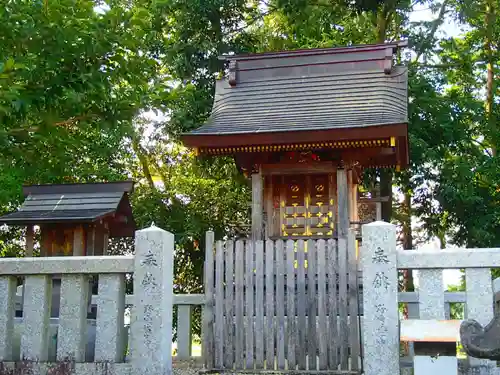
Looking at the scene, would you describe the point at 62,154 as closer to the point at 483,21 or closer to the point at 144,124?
the point at 144,124

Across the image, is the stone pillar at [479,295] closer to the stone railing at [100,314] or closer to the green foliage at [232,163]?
the stone railing at [100,314]

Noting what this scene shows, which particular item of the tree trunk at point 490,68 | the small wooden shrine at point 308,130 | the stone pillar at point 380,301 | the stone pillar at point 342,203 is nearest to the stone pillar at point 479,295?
the stone pillar at point 380,301

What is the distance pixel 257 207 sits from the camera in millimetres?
11617

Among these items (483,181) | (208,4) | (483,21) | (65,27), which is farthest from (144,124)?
(65,27)

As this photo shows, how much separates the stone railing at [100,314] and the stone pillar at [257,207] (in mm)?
5496

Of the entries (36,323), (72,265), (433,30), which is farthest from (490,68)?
(36,323)

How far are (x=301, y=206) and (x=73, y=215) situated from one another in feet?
14.0

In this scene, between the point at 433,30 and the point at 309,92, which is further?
the point at 433,30

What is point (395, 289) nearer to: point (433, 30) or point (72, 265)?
point (72, 265)

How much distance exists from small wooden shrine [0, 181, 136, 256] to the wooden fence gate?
9.36 ft

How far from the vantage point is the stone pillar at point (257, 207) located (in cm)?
1148

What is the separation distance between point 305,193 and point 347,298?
4619 mm

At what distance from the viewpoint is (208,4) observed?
17.4 meters

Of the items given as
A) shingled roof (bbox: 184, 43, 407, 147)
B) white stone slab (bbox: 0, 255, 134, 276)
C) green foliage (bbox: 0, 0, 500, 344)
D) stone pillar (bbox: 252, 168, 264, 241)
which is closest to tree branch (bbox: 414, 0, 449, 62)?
green foliage (bbox: 0, 0, 500, 344)
